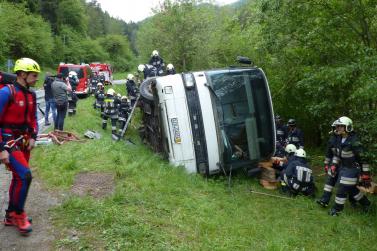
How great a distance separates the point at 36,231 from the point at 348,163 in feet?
17.1

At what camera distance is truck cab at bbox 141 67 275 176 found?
7.80 meters

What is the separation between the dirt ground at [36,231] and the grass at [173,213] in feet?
0.42

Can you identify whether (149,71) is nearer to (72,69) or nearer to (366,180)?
(366,180)

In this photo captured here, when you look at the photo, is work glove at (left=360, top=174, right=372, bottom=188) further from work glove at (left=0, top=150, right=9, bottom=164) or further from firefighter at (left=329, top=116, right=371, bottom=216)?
work glove at (left=0, top=150, right=9, bottom=164)

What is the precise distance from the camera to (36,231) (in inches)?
173

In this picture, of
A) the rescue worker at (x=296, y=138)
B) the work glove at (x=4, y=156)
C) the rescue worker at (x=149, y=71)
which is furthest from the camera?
the rescue worker at (x=149, y=71)

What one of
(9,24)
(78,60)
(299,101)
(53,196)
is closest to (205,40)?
(299,101)

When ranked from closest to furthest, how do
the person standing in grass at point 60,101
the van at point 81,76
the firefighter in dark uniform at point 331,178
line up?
1. the firefighter in dark uniform at point 331,178
2. the person standing in grass at point 60,101
3. the van at point 81,76

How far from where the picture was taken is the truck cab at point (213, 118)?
25.6ft

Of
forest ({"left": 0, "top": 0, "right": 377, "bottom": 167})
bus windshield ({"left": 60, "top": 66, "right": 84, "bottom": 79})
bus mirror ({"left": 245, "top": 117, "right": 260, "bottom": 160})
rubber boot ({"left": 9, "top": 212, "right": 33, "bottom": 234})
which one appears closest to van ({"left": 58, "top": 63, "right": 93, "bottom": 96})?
bus windshield ({"left": 60, "top": 66, "right": 84, "bottom": 79})

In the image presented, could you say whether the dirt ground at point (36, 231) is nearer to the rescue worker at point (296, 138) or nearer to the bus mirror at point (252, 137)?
the bus mirror at point (252, 137)

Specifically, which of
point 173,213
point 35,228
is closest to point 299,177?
point 173,213

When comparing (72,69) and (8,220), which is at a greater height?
(72,69)

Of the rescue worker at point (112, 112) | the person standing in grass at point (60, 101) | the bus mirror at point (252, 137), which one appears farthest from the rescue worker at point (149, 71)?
the bus mirror at point (252, 137)
